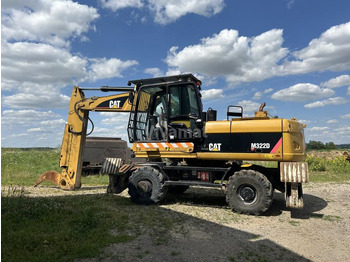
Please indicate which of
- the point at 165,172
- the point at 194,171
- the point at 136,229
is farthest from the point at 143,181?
the point at 136,229

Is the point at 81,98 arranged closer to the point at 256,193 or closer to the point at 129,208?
the point at 129,208

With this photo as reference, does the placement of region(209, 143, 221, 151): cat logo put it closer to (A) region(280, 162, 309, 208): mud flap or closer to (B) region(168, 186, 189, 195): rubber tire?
(A) region(280, 162, 309, 208): mud flap

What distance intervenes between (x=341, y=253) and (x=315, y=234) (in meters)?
0.95

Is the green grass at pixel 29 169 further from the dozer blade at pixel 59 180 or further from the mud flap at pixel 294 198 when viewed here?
the mud flap at pixel 294 198

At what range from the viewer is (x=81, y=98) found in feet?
31.8

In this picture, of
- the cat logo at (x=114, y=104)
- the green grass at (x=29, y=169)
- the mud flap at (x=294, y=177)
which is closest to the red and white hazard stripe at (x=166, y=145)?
the cat logo at (x=114, y=104)

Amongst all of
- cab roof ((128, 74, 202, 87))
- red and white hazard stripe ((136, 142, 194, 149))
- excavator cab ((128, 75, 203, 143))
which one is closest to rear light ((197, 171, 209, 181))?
red and white hazard stripe ((136, 142, 194, 149))

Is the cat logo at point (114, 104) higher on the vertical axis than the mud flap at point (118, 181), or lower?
higher

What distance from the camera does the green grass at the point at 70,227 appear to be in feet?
14.8

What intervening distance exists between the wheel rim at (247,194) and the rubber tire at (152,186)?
2149 mm

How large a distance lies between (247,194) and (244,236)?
1805 millimetres

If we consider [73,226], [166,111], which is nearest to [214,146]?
[166,111]

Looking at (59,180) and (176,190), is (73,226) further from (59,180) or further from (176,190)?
(176,190)

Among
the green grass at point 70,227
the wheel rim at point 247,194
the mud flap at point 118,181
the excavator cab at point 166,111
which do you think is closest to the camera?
the green grass at point 70,227
